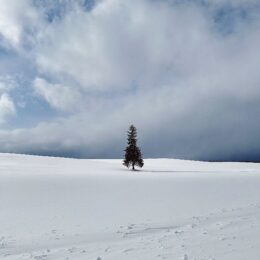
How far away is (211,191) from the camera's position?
30094 millimetres

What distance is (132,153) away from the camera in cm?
6425

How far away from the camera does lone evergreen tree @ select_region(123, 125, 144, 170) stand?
63.6 metres

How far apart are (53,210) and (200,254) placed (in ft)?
35.3

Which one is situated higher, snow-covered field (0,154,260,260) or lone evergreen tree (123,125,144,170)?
lone evergreen tree (123,125,144,170)

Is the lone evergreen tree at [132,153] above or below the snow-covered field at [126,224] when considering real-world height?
above

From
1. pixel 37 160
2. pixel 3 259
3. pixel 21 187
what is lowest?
pixel 3 259

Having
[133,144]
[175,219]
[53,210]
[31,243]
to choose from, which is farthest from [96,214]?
[133,144]

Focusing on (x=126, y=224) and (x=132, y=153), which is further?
(x=132, y=153)

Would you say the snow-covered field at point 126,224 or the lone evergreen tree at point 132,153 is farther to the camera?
the lone evergreen tree at point 132,153

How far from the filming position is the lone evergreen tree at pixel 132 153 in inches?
2504

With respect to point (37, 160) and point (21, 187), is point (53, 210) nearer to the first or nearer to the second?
point (21, 187)

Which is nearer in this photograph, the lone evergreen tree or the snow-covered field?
the snow-covered field

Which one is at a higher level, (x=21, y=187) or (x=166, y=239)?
(x=21, y=187)

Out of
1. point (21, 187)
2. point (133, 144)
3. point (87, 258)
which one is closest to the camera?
point (87, 258)
